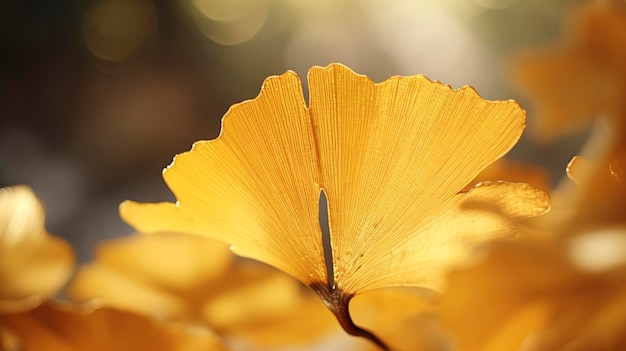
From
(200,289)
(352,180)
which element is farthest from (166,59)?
(352,180)

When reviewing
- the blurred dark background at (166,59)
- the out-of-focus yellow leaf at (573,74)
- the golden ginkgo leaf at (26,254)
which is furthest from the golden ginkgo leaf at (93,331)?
the blurred dark background at (166,59)

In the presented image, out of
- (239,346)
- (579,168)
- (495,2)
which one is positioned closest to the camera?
(579,168)

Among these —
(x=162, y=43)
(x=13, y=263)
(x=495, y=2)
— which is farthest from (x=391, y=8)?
(x=13, y=263)

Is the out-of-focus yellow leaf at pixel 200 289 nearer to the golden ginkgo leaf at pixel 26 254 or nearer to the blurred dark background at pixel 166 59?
the golden ginkgo leaf at pixel 26 254

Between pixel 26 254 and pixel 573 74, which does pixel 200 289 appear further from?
pixel 573 74

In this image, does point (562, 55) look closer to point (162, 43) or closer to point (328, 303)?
point (328, 303)
